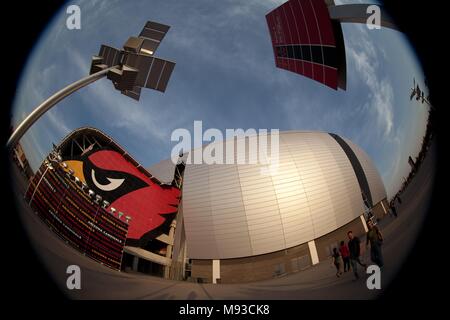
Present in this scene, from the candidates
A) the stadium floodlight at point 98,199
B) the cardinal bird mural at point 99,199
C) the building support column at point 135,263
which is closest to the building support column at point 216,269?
the cardinal bird mural at point 99,199

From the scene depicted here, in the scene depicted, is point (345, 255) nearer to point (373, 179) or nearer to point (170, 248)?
point (373, 179)

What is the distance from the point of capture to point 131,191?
3.07 meters

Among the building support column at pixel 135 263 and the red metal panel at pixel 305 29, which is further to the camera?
the red metal panel at pixel 305 29

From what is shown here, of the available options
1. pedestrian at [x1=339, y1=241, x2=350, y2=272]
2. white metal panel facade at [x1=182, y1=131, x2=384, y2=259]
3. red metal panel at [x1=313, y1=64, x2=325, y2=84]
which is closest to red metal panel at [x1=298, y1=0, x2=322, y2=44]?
red metal panel at [x1=313, y1=64, x2=325, y2=84]

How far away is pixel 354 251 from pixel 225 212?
53.0 inches

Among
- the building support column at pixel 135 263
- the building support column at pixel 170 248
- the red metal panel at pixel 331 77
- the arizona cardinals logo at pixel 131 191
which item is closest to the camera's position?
the building support column at pixel 170 248

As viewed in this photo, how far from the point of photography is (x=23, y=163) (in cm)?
209

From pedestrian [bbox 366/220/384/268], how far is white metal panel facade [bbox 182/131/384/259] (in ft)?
0.70

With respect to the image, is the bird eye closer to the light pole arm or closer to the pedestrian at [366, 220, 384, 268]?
the light pole arm

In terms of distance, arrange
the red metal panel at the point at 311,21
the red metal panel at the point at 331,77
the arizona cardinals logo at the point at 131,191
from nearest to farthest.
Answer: the red metal panel at the point at 331,77 → the arizona cardinals logo at the point at 131,191 → the red metal panel at the point at 311,21

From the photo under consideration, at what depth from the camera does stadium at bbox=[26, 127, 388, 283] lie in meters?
1.96

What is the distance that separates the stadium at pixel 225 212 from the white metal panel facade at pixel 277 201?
0.01 m

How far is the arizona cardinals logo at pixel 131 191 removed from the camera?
8.32ft

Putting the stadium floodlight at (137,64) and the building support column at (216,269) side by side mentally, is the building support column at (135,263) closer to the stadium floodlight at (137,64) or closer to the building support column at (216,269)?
the building support column at (216,269)
